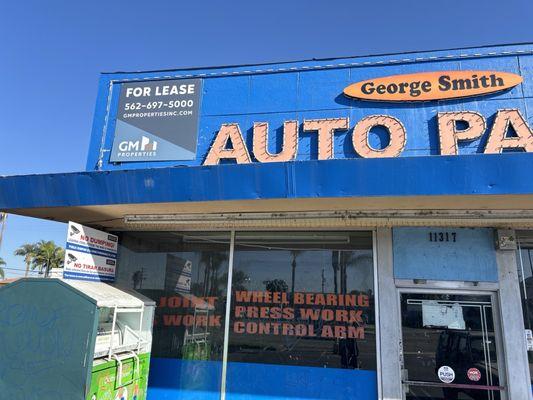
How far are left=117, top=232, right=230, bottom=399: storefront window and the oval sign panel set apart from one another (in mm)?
3082

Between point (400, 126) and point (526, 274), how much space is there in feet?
8.45

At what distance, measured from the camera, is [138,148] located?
24.0 ft

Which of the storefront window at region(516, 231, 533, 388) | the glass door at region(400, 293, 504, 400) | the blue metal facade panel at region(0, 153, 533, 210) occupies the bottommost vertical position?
the glass door at region(400, 293, 504, 400)

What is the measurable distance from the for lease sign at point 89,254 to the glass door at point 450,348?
4108 mm

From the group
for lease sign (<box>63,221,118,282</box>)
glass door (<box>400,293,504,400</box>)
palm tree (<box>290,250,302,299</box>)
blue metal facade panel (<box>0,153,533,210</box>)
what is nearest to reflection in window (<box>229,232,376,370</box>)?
palm tree (<box>290,250,302,299</box>)

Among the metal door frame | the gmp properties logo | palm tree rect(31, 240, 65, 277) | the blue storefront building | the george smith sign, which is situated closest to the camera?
the blue storefront building

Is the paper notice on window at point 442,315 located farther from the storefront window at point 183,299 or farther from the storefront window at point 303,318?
the storefront window at point 183,299

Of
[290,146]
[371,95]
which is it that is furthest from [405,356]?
[371,95]

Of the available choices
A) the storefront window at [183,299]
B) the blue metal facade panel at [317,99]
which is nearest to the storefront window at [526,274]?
the blue metal facade panel at [317,99]

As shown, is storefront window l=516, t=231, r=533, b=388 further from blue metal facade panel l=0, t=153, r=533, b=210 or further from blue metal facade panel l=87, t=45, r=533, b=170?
blue metal facade panel l=0, t=153, r=533, b=210

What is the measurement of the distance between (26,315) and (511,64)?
714 cm

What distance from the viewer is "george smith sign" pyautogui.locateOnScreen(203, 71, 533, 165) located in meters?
6.14

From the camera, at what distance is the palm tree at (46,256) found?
207 ft

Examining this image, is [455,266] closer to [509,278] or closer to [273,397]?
[509,278]
